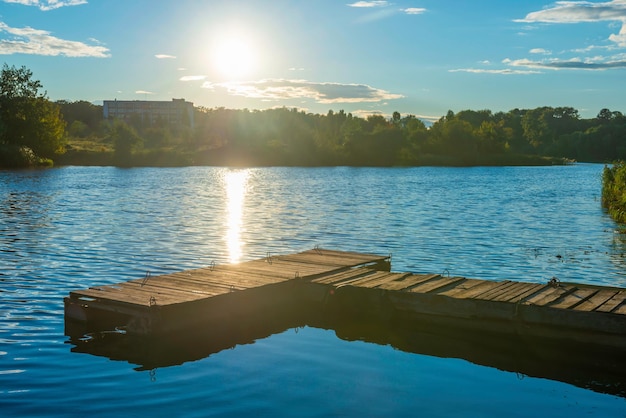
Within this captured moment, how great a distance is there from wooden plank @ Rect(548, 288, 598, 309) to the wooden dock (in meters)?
0.02

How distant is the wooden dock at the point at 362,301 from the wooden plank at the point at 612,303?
0.02 metres

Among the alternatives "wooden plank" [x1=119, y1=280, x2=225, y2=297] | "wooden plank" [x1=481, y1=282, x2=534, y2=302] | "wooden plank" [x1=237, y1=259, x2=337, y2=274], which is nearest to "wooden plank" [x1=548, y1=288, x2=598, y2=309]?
"wooden plank" [x1=481, y1=282, x2=534, y2=302]

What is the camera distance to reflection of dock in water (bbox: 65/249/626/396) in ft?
45.8

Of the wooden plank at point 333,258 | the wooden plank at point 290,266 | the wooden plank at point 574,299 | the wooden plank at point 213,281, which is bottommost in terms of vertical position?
the wooden plank at point 333,258

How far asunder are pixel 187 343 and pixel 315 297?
411 cm

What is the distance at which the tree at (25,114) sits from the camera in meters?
122

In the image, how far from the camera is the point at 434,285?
17.0 meters

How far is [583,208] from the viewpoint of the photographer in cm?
5181

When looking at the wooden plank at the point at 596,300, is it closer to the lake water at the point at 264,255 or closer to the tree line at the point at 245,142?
the lake water at the point at 264,255

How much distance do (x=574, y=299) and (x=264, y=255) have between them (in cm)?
1528

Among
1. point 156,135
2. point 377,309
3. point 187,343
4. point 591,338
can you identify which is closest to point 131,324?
point 187,343

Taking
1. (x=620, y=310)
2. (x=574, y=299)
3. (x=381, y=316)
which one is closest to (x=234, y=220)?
(x=381, y=316)

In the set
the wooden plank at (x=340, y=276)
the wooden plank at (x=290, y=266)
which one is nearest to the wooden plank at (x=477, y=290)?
the wooden plank at (x=340, y=276)

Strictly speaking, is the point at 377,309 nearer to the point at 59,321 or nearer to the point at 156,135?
the point at 59,321
